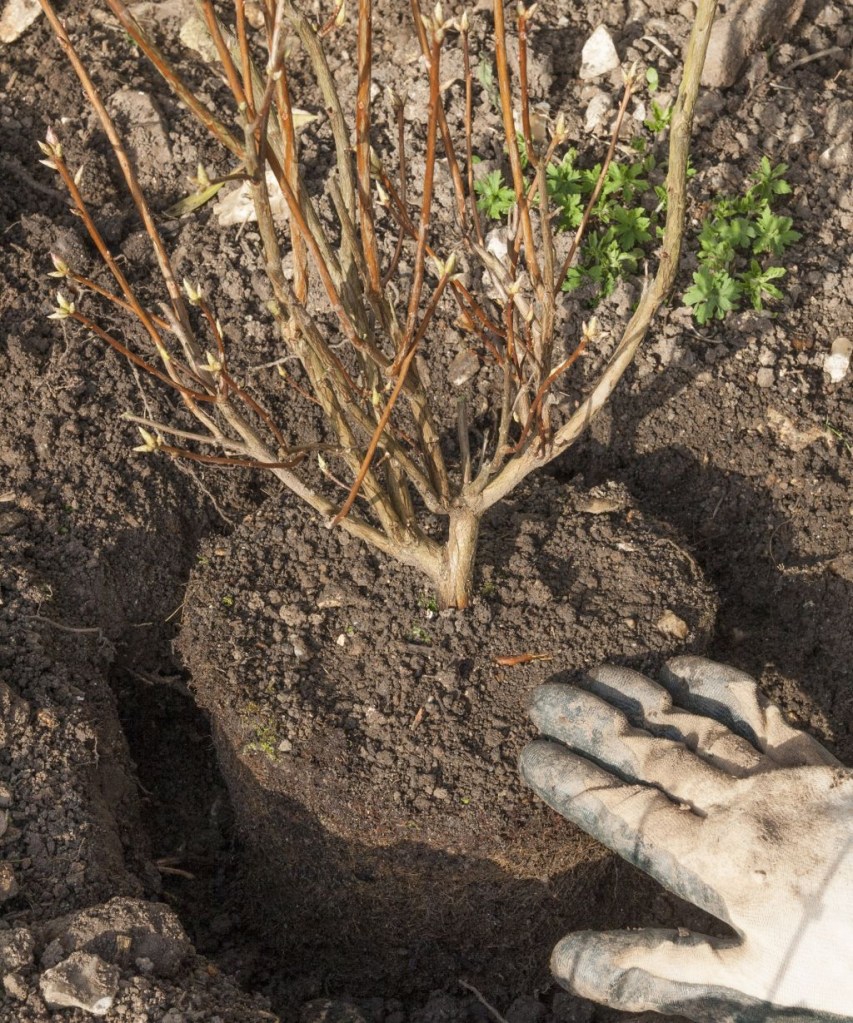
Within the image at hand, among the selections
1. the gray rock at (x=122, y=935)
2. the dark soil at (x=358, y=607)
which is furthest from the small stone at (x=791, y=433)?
the gray rock at (x=122, y=935)

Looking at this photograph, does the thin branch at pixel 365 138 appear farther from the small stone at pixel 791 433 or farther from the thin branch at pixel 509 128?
the small stone at pixel 791 433

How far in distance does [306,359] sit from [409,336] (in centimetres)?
35

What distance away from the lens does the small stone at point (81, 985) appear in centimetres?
197

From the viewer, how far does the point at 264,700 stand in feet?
8.19

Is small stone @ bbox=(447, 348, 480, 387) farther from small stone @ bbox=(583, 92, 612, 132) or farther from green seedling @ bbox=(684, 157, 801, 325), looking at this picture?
small stone @ bbox=(583, 92, 612, 132)

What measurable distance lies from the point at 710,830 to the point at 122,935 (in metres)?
→ 1.32

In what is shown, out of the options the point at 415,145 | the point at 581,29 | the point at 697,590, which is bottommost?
the point at 697,590

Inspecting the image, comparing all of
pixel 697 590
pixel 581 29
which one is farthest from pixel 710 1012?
pixel 581 29

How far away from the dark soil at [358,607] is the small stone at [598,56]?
66mm

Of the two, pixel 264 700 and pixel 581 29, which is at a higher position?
pixel 581 29

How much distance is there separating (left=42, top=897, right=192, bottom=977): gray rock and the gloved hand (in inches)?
35.3

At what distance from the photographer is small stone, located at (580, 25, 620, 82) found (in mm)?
3291

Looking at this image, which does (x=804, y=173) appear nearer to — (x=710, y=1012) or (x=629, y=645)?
(x=629, y=645)

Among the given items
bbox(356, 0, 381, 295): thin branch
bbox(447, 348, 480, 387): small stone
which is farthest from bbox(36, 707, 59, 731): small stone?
bbox(447, 348, 480, 387): small stone
